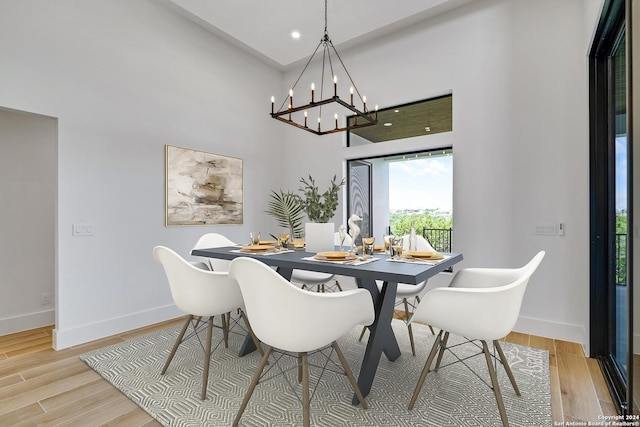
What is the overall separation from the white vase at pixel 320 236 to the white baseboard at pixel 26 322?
3.02m

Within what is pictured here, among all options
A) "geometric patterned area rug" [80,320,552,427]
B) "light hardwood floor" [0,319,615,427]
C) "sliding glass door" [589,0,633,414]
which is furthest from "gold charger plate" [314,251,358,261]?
"sliding glass door" [589,0,633,414]

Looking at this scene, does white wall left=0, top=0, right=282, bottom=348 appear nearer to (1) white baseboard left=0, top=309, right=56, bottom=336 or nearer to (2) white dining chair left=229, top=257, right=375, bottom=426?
(1) white baseboard left=0, top=309, right=56, bottom=336

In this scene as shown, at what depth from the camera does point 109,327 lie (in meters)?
3.00

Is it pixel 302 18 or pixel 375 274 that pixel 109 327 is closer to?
pixel 375 274

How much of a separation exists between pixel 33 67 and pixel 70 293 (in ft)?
6.14

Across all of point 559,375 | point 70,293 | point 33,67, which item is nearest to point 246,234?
point 70,293

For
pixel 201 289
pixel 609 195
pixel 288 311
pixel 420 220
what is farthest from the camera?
pixel 420 220

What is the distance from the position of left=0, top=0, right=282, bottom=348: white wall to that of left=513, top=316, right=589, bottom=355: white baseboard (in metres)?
A: 3.41

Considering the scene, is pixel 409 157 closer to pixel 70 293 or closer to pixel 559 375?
pixel 559 375

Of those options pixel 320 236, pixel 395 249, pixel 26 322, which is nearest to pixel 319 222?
pixel 320 236

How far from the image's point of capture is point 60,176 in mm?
2705

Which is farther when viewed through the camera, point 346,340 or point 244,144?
point 244,144

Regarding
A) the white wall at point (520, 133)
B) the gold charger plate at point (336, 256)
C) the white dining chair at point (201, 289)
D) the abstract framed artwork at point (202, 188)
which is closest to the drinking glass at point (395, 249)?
the gold charger plate at point (336, 256)

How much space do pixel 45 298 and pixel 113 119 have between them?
201 cm
